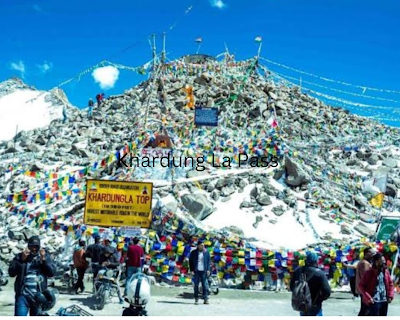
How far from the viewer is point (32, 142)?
3688 centimetres

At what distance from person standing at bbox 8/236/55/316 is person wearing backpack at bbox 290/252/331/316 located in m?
3.74

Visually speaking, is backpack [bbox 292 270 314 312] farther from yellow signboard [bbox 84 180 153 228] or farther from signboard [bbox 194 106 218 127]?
signboard [bbox 194 106 218 127]

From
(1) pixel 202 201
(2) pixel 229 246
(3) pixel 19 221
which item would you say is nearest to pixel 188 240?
(2) pixel 229 246

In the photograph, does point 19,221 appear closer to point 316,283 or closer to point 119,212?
point 119,212

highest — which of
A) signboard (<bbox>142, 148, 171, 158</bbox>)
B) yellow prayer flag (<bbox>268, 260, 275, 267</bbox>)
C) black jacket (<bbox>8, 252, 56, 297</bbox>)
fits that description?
signboard (<bbox>142, 148, 171, 158</bbox>)

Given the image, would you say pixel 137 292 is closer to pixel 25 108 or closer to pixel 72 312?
pixel 72 312

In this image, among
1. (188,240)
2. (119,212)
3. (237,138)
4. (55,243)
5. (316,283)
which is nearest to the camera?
(316,283)

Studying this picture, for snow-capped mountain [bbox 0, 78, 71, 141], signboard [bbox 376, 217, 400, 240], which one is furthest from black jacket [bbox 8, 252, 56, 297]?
snow-capped mountain [bbox 0, 78, 71, 141]

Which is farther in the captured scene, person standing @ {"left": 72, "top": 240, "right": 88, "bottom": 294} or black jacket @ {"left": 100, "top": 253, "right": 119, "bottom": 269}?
person standing @ {"left": 72, "top": 240, "right": 88, "bottom": 294}

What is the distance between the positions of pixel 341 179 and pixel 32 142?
71.4 feet

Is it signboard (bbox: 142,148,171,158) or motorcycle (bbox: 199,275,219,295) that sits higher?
signboard (bbox: 142,148,171,158)

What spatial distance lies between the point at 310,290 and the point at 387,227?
10.1m

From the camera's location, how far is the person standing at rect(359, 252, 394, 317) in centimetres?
832

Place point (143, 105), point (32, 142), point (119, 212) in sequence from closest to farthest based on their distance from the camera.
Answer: point (119, 212), point (32, 142), point (143, 105)
